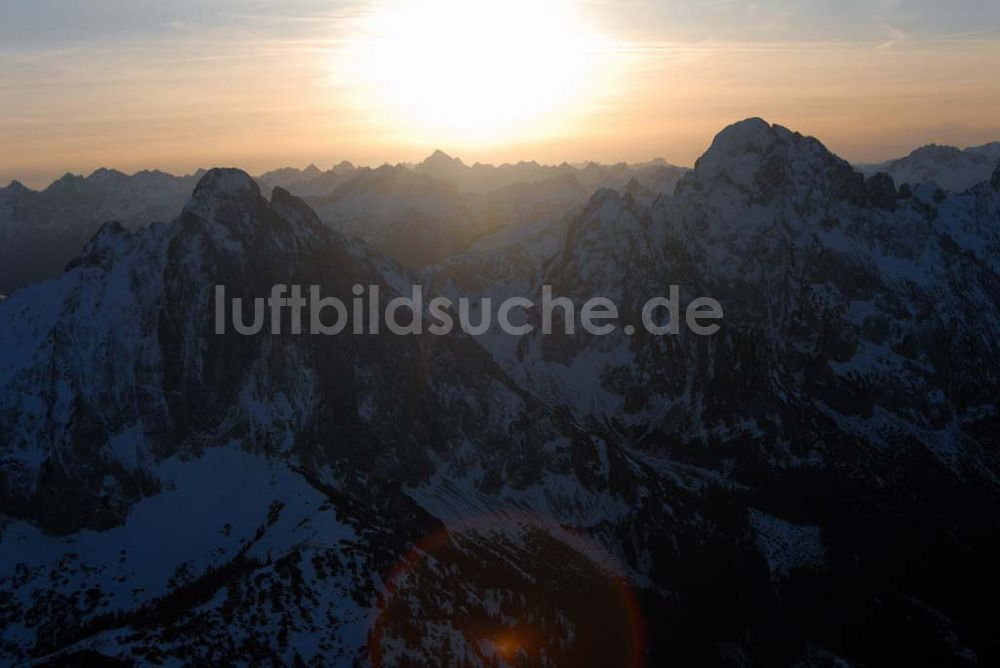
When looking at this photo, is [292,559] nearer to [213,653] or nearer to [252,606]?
[252,606]

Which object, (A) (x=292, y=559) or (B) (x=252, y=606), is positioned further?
(A) (x=292, y=559)

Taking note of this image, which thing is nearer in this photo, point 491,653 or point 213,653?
point 213,653

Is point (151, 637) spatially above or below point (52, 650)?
above

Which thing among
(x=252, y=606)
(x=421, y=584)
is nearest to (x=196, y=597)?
(x=252, y=606)

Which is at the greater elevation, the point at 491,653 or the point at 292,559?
the point at 292,559

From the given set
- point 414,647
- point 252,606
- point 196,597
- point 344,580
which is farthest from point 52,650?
point 414,647

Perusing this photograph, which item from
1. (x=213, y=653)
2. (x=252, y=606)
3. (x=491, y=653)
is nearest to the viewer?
(x=213, y=653)

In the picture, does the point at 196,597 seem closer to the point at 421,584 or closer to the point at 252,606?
the point at 252,606

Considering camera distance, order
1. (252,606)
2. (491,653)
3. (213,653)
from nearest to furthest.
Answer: (213,653), (252,606), (491,653)
